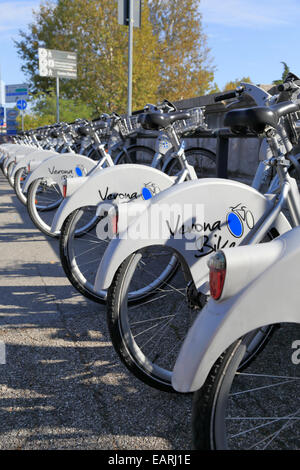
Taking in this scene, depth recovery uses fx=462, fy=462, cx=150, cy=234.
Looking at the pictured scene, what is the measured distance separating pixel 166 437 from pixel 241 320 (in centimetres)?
93

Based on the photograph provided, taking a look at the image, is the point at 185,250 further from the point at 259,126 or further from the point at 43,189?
the point at 43,189

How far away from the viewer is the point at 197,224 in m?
2.32

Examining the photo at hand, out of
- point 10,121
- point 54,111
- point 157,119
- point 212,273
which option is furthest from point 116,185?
point 10,121

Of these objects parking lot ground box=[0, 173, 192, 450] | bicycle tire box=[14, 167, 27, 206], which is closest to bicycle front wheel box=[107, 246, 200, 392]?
parking lot ground box=[0, 173, 192, 450]

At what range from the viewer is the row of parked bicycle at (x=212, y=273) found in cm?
135

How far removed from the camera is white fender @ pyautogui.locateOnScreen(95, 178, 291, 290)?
2254 mm

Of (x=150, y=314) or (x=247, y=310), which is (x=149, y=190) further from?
(x=247, y=310)

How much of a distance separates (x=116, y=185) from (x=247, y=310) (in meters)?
2.31

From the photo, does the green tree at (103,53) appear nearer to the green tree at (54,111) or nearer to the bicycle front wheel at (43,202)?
the green tree at (54,111)

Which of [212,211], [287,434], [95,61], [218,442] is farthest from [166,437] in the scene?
[95,61]

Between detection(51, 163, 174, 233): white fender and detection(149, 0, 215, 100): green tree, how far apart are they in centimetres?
3264

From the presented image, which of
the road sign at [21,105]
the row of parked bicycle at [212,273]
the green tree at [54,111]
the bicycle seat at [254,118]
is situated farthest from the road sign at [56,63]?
the bicycle seat at [254,118]

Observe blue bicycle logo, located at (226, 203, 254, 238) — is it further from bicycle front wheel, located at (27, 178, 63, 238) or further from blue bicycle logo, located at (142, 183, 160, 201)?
bicycle front wheel, located at (27, 178, 63, 238)

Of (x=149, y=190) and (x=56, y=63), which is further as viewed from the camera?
(x=56, y=63)
